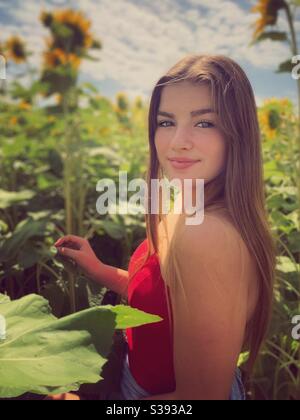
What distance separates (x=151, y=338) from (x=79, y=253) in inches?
8.6

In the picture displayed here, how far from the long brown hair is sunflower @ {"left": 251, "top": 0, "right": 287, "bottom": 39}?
56cm

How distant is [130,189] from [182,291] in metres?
0.86

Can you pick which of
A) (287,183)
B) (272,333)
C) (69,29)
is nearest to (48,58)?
(69,29)

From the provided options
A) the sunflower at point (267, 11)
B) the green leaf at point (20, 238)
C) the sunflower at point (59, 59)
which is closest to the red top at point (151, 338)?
the green leaf at point (20, 238)

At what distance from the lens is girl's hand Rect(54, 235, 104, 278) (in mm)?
796

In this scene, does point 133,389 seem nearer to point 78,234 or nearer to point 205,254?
point 205,254

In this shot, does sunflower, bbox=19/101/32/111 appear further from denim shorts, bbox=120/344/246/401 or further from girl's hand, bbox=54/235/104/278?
denim shorts, bbox=120/344/246/401

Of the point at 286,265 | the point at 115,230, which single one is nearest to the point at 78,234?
the point at 115,230

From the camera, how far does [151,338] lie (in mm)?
685

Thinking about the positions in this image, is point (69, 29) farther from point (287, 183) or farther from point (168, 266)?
point (168, 266)

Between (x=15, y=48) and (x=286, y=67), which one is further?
(x=15, y=48)

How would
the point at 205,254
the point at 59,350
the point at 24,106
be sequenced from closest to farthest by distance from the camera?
1. the point at 59,350
2. the point at 205,254
3. the point at 24,106

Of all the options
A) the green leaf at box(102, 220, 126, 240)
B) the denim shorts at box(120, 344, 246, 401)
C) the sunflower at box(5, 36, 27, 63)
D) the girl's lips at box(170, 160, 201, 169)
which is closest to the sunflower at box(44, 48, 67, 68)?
the sunflower at box(5, 36, 27, 63)

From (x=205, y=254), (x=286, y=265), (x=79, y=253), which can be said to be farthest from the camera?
(x=286, y=265)
